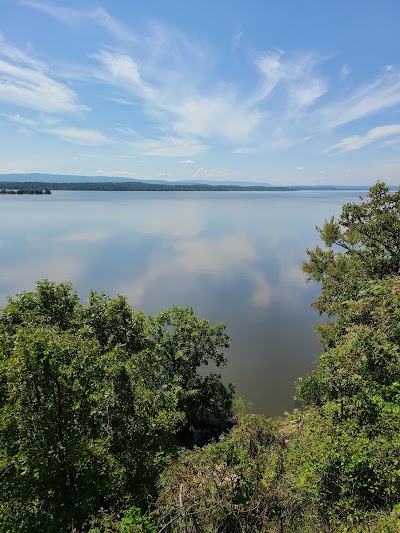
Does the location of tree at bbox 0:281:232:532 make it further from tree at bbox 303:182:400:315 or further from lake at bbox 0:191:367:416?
lake at bbox 0:191:367:416

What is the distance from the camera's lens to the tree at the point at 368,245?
2044 cm

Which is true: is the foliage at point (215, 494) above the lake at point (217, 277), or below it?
Answer: above

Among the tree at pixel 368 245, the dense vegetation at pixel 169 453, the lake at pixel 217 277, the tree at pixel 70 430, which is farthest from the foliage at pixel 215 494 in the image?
the lake at pixel 217 277

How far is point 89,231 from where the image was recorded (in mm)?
80812

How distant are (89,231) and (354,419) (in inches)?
3090

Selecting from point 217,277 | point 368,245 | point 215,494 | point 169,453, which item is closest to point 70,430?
point 215,494

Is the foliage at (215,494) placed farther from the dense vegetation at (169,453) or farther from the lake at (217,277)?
the lake at (217,277)

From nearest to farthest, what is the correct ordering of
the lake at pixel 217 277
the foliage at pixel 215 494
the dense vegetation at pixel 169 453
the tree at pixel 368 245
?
the foliage at pixel 215 494, the dense vegetation at pixel 169 453, the tree at pixel 368 245, the lake at pixel 217 277

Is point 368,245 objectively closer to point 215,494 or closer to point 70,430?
point 215,494

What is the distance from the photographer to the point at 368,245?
2192cm

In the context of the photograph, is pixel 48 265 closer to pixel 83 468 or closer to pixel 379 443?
pixel 83 468

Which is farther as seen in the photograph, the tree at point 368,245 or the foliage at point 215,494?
the tree at point 368,245

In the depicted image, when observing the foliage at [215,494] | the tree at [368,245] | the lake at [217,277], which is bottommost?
the lake at [217,277]

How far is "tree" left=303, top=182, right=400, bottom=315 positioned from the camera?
20438 millimetres
